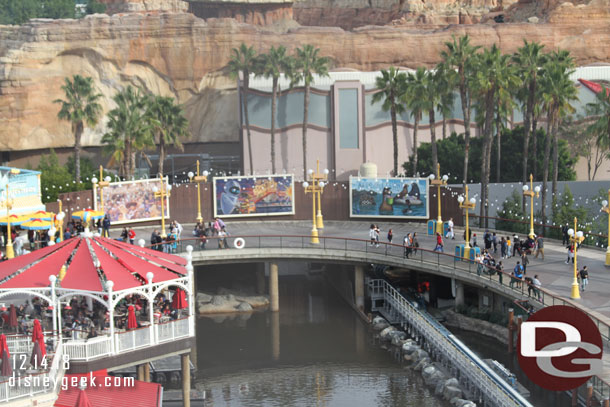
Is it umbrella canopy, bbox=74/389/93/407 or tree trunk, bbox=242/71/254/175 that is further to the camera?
tree trunk, bbox=242/71/254/175

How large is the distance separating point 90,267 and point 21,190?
23008mm

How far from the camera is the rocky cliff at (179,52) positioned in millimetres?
96188

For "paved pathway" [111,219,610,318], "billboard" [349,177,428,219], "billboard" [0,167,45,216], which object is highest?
"billboard" [0,167,45,216]

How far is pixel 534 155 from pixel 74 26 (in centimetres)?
4924

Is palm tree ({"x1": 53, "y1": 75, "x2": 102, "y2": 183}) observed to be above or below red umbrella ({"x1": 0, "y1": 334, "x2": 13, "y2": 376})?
above

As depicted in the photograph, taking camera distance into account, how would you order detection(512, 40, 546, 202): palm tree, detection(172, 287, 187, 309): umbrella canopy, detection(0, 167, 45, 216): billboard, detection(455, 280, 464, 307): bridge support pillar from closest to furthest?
detection(172, 287, 187, 309): umbrella canopy, detection(455, 280, 464, 307): bridge support pillar, detection(0, 167, 45, 216): billboard, detection(512, 40, 546, 202): palm tree

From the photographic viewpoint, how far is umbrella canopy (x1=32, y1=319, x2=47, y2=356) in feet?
104

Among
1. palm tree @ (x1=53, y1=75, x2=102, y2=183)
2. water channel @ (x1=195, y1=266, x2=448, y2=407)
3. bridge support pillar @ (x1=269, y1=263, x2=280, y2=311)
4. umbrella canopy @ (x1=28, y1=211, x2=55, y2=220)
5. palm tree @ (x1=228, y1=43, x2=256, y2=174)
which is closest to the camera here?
water channel @ (x1=195, y1=266, x2=448, y2=407)

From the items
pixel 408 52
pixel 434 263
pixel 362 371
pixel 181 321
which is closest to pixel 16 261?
pixel 181 321

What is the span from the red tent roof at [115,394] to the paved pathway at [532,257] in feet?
62.4

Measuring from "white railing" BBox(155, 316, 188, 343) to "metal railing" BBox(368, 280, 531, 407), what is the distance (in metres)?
→ 11.9

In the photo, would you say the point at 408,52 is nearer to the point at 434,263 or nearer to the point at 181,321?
the point at 434,263

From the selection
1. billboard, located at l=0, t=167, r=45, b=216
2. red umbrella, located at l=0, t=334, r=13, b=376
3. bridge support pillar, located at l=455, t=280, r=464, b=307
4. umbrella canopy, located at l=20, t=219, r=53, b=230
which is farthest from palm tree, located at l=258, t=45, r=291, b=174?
red umbrella, located at l=0, t=334, r=13, b=376

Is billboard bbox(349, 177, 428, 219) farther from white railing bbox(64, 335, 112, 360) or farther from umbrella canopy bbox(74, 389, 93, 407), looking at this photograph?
umbrella canopy bbox(74, 389, 93, 407)
